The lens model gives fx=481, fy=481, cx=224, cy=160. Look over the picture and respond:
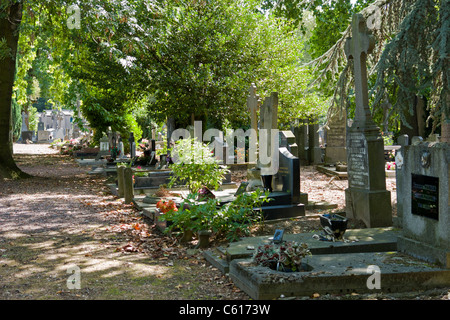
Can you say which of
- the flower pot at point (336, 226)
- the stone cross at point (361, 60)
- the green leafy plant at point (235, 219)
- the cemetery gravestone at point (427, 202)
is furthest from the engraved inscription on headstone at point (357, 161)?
the cemetery gravestone at point (427, 202)

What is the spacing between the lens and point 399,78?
340 inches

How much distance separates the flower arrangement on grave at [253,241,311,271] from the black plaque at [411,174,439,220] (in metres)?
1.49

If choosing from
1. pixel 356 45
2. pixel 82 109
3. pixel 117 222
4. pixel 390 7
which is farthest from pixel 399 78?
pixel 82 109

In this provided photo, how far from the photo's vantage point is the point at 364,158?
28.0 feet

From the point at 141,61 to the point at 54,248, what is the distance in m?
11.5

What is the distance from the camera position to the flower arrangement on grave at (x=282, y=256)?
17.0ft

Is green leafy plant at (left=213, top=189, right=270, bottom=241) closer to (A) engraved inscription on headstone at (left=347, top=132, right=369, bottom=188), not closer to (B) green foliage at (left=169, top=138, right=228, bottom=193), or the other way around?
(A) engraved inscription on headstone at (left=347, top=132, right=369, bottom=188)

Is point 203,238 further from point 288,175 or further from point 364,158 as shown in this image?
point 364,158

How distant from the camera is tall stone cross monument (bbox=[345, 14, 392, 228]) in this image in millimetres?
8273

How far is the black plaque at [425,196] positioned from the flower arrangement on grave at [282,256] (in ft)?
4.90

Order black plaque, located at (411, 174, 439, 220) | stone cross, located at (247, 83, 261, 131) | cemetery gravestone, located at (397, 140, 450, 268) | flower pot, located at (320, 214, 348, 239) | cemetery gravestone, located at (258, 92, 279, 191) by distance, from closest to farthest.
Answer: cemetery gravestone, located at (397, 140, 450, 268) < black plaque, located at (411, 174, 439, 220) < flower pot, located at (320, 214, 348, 239) < cemetery gravestone, located at (258, 92, 279, 191) < stone cross, located at (247, 83, 261, 131)

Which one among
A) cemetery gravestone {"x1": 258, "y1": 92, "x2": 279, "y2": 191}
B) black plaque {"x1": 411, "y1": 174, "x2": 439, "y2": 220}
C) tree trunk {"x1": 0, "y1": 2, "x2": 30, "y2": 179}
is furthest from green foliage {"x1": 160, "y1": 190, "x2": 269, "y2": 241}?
tree trunk {"x1": 0, "y1": 2, "x2": 30, "y2": 179}

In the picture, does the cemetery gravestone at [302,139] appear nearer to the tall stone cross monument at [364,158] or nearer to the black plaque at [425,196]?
the tall stone cross monument at [364,158]

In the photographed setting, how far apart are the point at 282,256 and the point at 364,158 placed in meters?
3.96
